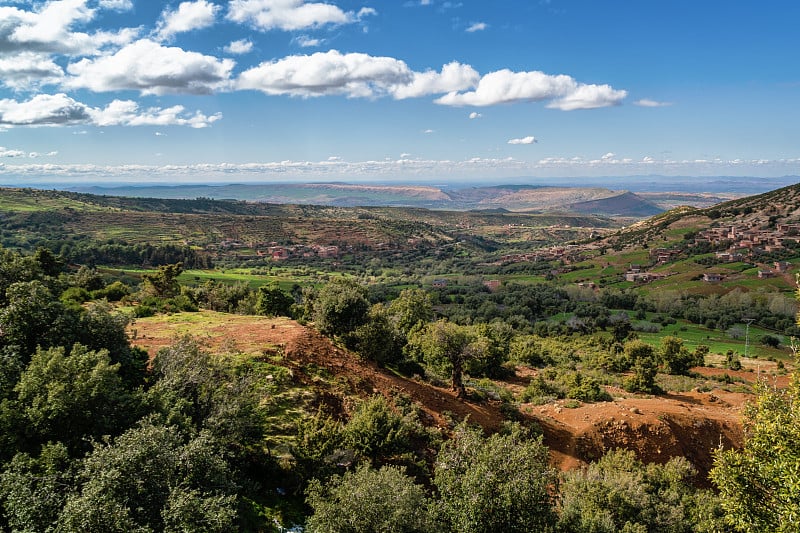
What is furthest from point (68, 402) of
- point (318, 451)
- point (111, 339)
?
point (318, 451)

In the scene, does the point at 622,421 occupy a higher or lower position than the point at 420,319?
lower

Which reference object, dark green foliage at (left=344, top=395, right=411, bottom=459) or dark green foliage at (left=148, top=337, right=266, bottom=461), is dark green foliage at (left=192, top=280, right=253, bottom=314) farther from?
dark green foliage at (left=344, top=395, right=411, bottom=459)

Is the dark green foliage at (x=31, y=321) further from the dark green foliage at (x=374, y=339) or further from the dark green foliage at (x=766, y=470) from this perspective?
the dark green foliage at (x=766, y=470)

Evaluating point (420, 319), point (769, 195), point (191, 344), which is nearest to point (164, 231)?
point (420, 319)

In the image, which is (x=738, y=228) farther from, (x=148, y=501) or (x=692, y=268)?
(x=148, y=501)

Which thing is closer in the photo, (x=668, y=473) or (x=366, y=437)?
(x=366, y=437)

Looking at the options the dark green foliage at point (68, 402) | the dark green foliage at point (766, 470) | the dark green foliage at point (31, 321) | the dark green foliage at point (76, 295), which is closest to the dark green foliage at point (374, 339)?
the dark green foliage at point (31, 321)

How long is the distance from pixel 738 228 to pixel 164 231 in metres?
223

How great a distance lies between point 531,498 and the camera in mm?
12570

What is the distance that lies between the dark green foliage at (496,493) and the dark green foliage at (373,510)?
1249mm

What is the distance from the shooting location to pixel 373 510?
11383 mm

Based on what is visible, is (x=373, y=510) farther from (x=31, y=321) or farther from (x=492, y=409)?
(x=492, y=409)

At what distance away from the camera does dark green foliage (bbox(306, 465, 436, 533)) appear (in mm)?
11281

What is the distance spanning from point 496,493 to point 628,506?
823 centimetres
